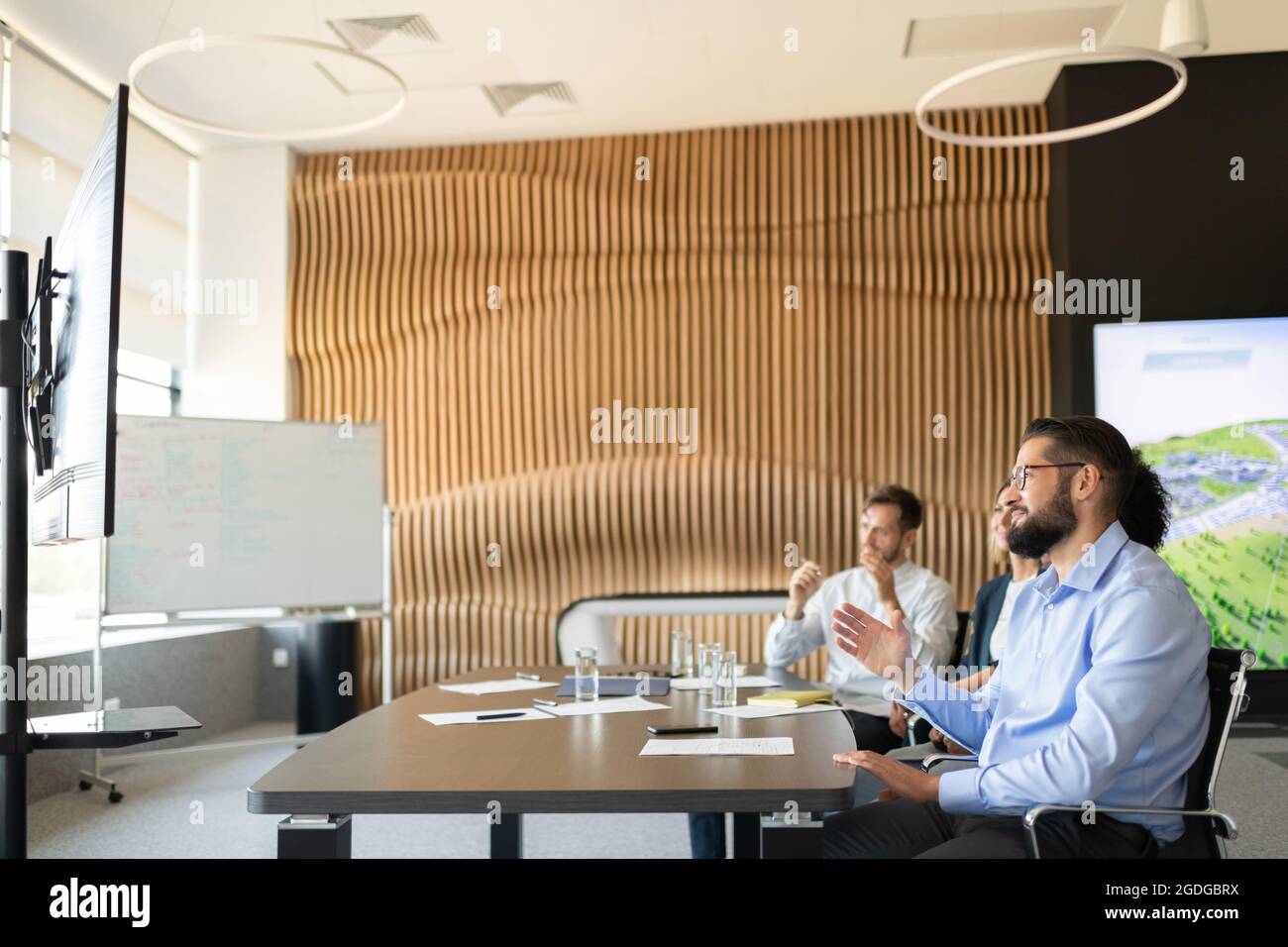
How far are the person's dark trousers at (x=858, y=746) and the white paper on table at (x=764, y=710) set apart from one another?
615 millimetres

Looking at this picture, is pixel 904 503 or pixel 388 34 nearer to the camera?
pixel 904 503

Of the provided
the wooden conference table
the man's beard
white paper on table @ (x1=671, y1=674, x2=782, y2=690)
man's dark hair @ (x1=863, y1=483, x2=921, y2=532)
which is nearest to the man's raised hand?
the wooden conference table

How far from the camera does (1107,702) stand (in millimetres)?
2312

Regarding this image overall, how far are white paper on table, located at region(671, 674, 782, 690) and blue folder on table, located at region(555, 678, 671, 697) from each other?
0.04m

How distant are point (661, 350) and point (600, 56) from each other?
80.0 inches

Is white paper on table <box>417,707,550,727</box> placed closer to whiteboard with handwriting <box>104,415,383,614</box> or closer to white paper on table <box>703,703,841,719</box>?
white paper on table <box>703,703,841,719</box>

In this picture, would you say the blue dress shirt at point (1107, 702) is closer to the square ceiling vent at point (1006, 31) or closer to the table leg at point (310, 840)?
the table leg at point (310, 840)

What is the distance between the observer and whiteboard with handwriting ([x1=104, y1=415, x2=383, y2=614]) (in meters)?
6.45

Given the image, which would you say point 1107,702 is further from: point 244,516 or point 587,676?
point 244,516

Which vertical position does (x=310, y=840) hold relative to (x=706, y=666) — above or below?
below

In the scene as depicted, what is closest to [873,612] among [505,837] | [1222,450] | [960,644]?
[960,644]
